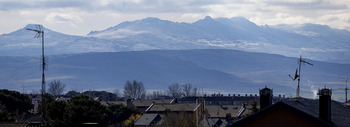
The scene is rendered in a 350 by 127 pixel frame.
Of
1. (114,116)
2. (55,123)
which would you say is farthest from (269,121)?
(114,116)

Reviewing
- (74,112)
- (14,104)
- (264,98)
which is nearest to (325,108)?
(264,98)

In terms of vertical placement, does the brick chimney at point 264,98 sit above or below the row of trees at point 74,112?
above

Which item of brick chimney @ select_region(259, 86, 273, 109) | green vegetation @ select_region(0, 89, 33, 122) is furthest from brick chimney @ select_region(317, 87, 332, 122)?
green vegetation @ select_region(0, 89, 33, 122)

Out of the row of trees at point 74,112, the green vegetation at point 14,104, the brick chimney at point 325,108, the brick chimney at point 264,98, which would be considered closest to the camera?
→ the brick chimney at point 325,108

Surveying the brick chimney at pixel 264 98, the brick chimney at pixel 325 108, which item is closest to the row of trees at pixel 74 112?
the brick chimney at pixel 264 98

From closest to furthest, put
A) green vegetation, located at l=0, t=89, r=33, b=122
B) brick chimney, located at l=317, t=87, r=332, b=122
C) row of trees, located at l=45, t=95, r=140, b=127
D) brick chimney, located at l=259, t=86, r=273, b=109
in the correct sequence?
brick chimney, located at l=317, t=87, r=332, b=122
brick chimney, located at l=259, t=86, r=273, b=109
row of trees, located at l=45, t=95, r=140, b=127
green vegetation, located at l=0, t=89, r=33, b=122

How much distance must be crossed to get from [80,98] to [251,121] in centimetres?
4299

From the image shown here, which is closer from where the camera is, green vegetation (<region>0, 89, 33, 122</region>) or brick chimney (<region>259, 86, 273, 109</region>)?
brick chimney (<region>259, 86, 273, 109</region>)

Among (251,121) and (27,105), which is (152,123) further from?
(251,121)

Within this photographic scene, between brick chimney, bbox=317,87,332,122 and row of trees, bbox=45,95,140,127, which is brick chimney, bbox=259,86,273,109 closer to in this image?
brick chimney, bbox=317,87,332,122

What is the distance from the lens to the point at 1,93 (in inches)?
3351

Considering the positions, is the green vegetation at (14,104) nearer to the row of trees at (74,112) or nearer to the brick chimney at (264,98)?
the row of trees at (74,112)

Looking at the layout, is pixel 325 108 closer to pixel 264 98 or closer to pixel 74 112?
pixel 264 98

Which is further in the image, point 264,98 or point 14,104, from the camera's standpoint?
point 14,104
